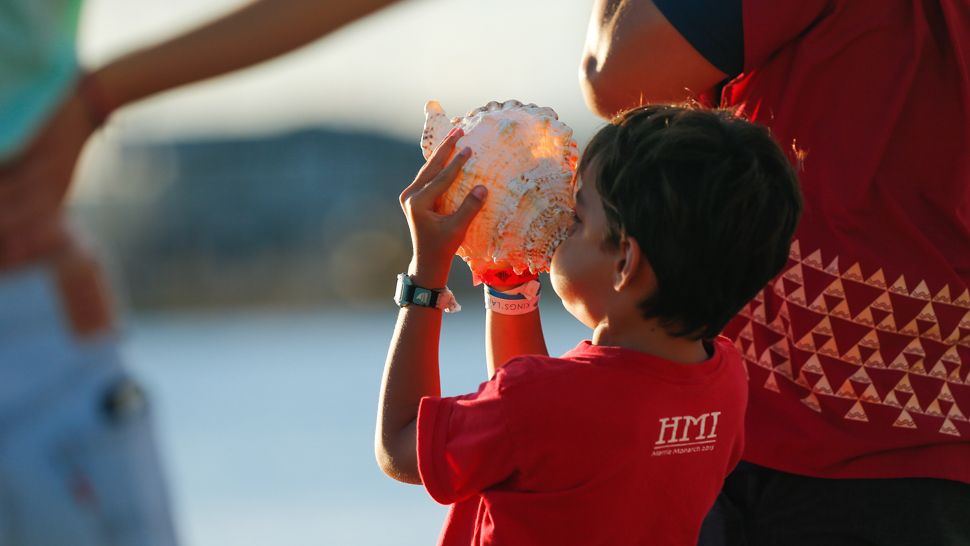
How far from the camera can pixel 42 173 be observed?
6.83 ft

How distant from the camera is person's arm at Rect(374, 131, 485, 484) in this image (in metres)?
1.79

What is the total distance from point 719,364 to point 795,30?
20.3 inches

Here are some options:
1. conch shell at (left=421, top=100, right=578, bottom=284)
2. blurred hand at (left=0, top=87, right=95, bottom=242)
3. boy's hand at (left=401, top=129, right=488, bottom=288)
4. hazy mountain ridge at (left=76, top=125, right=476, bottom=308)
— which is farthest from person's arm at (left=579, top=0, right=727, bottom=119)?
hazy mountain ridge at (left=76, top=125, right=476, bottom=308)

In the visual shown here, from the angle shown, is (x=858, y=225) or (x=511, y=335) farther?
(x=511, y=335)

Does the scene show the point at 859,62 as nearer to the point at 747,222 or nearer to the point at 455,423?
the point at 747,222

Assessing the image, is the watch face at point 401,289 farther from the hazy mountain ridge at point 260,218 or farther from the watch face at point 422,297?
the hazy mountain ridge at point 260,218

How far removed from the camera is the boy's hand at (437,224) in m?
1.81

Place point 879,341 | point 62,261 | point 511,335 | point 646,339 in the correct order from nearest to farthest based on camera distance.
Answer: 1. point 646,339
2. point 879,341
3. point 511,335
4. point 62,261

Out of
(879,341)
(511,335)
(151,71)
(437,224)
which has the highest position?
(151,71)

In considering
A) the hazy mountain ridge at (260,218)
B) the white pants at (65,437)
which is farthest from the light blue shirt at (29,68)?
the hazy mountain ridge at (260,218)

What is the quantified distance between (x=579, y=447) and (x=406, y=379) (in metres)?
0.29

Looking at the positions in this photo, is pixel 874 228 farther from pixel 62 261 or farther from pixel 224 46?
pixel 62 261

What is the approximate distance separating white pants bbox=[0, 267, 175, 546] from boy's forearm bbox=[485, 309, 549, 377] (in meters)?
0.69

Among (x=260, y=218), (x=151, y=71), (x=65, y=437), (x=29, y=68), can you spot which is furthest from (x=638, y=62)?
(x=260, y=218)
